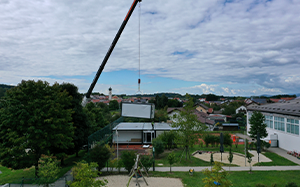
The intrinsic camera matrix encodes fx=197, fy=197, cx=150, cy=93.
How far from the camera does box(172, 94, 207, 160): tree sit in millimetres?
20703

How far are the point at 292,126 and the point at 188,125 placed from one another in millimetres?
15659

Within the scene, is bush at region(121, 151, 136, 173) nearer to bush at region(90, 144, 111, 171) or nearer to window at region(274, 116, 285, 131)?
bush at region(90, 144, 111, 171)

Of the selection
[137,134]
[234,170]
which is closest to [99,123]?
[137,134]

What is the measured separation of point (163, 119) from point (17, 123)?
42.6 metres

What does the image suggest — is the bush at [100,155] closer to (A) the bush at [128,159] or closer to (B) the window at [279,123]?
(A) the bush at [128,159]

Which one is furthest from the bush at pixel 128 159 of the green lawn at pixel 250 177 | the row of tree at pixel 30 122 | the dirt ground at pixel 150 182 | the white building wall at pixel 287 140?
the white building wall at pixel 287 140

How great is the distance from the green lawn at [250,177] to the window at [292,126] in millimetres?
10186

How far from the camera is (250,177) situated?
1567 cm

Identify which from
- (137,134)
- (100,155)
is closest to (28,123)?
(100,155)

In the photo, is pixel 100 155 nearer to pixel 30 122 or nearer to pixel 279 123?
pixel 30 122

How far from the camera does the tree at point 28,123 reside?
14.3 metres

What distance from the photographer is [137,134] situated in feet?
107

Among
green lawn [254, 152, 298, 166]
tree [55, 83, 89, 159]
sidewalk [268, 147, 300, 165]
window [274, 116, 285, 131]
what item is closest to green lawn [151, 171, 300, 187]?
green lawn [254, 152, 298, 166]

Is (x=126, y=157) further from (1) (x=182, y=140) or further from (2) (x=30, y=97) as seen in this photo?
(2) (x=30, y=97)
